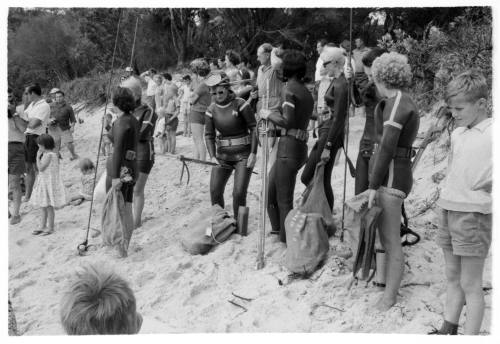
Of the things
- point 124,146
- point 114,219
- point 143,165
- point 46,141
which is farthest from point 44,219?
point 124,146

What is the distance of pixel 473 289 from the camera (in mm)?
2896

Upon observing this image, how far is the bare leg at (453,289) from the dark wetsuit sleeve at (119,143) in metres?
3.15

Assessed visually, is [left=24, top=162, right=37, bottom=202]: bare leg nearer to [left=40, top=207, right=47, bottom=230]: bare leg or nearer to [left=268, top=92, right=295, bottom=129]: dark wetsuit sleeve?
[left=40, top=207, right=47, bottom=230]: bare leg

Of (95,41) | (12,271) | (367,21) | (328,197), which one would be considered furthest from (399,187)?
(95,41)

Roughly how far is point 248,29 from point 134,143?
852cm

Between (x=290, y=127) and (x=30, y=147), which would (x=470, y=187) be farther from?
(x=30, y=147)

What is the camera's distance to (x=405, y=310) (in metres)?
3.56

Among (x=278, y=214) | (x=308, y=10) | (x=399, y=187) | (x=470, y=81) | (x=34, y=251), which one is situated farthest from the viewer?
(x=308, y=10)

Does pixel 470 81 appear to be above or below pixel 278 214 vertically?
above

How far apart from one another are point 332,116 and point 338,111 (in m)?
0.10

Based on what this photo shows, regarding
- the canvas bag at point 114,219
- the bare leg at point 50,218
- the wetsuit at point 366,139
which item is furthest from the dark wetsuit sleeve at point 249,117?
the bare leg at point 50,218

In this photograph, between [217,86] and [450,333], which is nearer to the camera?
[450,333]

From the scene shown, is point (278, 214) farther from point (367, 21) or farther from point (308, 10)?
point (308, 10)

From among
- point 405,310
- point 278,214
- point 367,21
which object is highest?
point 367,21
